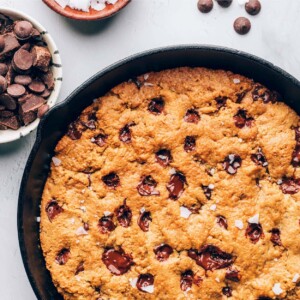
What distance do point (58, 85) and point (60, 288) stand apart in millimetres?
857

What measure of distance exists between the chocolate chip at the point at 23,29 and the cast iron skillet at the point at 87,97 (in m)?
0.38

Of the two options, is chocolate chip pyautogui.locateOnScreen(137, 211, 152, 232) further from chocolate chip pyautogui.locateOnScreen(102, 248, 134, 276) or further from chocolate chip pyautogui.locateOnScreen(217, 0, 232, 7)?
chocolate chip pyautogui.locateOnScreen(217, 0, 232, 7)

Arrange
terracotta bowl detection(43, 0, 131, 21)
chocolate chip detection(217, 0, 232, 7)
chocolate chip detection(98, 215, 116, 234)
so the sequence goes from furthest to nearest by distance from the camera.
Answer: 1. chocolate chip detection(217, 0, 232, 7)
2. terracotta bowl detection(43, 0, 131, 21)
3. chocolate chip detection(98, 215, 116, 234)

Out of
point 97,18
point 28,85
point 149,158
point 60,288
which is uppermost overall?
point 97,18

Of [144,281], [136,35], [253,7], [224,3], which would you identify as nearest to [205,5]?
[224,3]

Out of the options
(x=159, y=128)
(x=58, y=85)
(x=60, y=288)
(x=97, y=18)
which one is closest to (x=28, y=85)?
(x=58, y=85)

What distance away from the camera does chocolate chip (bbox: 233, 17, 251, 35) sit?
296cm

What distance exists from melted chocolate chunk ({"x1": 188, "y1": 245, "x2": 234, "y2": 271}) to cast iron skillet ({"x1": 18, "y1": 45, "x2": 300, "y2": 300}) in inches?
24.4

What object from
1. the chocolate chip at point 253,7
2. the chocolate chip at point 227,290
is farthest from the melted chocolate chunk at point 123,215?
the chocolate chip at point 253,7

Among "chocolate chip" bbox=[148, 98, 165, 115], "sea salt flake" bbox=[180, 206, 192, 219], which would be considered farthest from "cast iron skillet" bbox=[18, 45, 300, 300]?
"sea salt flake" bbox=[180, 206, 192, 219]

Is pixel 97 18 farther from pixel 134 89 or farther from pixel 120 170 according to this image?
pixel 120 170

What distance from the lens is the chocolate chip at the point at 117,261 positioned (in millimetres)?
2721

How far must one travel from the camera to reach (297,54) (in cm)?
299

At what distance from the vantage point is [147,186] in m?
2.73
